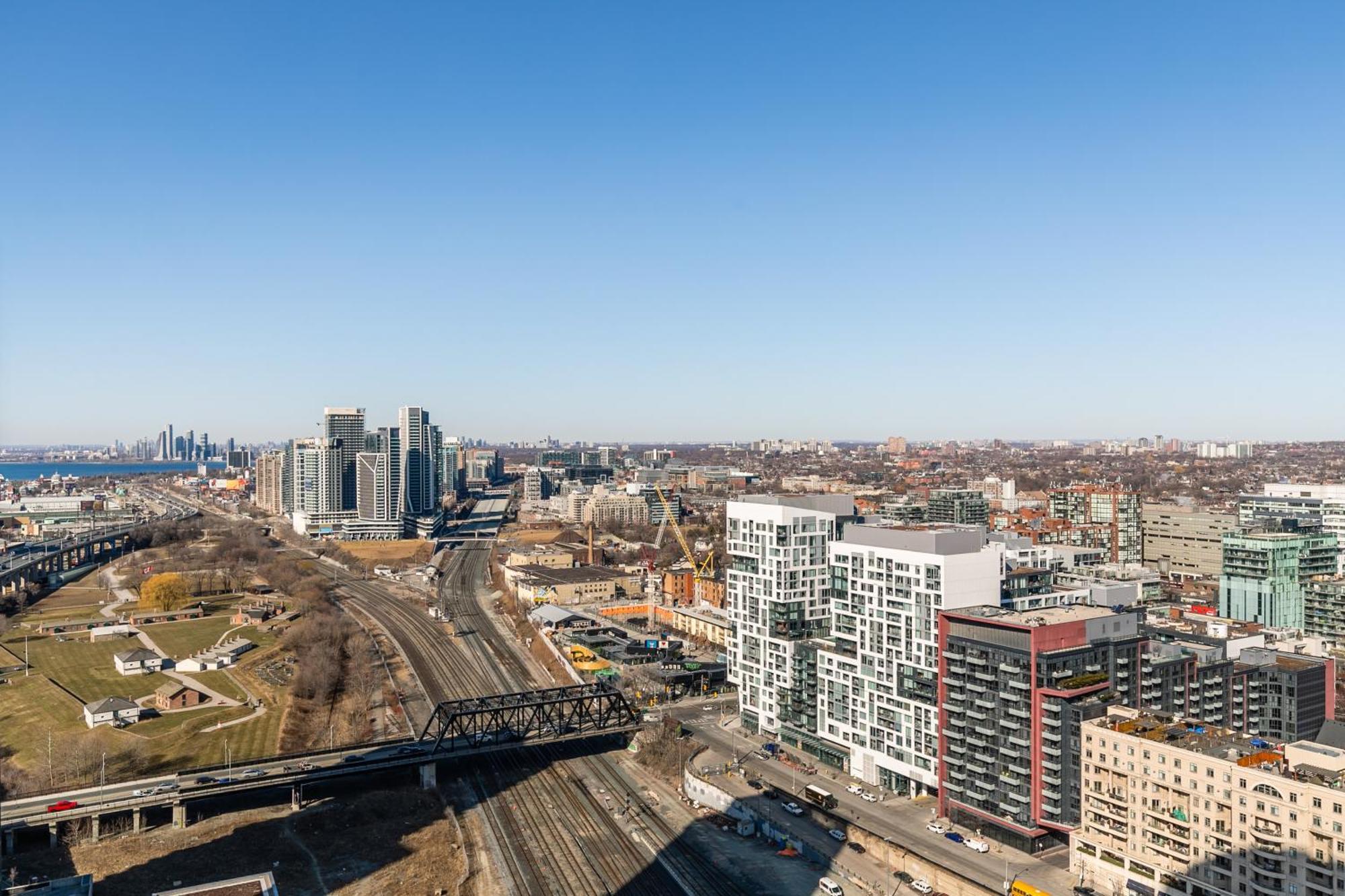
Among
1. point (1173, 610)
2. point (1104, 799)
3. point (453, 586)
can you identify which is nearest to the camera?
point (1104, 799)

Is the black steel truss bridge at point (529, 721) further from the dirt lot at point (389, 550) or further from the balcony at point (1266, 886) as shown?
the dirt lot at point (389, 550)

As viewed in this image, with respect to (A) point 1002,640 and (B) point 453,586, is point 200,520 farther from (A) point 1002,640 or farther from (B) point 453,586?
(A) point 1002,640

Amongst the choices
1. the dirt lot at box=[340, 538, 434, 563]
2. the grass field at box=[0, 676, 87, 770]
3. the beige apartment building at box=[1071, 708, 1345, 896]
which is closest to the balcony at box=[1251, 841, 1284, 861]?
the beige apartment building at box=[1071, 708, 1345, 896]

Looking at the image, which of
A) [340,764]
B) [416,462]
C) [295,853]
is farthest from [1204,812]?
[416,462]

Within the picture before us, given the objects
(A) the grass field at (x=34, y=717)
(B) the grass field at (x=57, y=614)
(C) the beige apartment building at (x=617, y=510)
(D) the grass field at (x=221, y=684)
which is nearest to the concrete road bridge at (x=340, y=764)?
(A) the grass field at (x=34, y=717)

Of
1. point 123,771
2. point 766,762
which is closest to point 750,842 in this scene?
point 766,762

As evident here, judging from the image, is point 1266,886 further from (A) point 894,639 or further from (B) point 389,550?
(B) point 389,550
